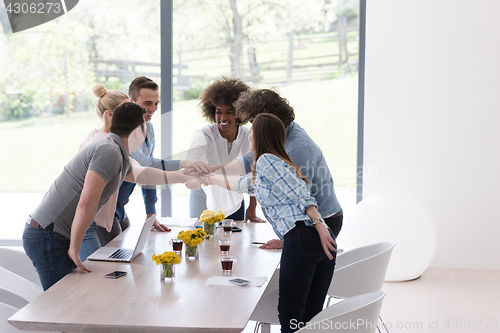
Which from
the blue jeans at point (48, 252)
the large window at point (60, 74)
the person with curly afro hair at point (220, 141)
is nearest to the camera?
the blue jeans at point (48, 252)

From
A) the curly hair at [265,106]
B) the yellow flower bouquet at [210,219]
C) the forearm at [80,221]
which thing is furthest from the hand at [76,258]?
the curly hair at [265,106]

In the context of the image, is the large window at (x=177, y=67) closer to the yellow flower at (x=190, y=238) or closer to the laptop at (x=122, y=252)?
the laptop at (x=122, y=252)

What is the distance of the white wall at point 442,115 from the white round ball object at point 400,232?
44 cm

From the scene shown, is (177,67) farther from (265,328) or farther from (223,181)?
(265,328)

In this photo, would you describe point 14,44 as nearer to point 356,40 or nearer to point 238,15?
point 238,15

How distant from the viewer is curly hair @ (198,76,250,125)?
10.6 ft

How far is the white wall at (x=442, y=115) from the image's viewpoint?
4105 millimetres

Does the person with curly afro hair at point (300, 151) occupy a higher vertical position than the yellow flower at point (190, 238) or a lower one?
higher

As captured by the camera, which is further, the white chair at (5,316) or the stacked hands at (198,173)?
the stacked hands at (198,173)

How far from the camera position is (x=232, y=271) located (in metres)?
2.05

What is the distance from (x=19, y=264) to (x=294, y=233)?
5.10ft

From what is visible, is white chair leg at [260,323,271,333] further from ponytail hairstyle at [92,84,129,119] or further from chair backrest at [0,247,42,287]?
ponytail hairstyle at [92,84,129,119]

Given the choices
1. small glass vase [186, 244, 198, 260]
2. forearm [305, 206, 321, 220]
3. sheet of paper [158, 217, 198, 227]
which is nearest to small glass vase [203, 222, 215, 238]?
sheet of paper [158, 217, 198, 227]

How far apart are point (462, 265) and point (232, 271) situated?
2.95m
